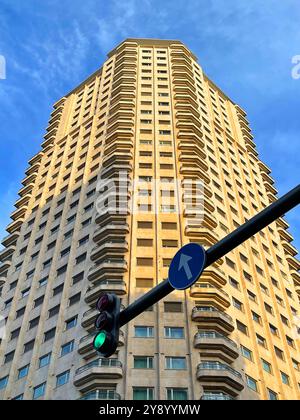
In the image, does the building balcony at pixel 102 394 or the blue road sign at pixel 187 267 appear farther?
the building balcony at pixel 102 394

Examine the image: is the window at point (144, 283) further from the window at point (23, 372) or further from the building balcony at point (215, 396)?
the window at point (23, 372)

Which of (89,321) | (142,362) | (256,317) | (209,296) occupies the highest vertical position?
(256,317)

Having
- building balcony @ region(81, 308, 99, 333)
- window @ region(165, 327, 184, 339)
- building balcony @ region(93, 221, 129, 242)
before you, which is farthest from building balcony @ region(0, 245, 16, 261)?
window @ region(165, 327, 184, 339)

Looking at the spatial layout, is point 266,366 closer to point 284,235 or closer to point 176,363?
point 176,363

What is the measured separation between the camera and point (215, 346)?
30.1m

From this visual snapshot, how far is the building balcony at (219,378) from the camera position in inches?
1115

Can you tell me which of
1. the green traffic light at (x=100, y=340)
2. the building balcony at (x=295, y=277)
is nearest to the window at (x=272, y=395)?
the building balcony at (x=295, y=277)

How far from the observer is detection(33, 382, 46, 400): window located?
31.0m

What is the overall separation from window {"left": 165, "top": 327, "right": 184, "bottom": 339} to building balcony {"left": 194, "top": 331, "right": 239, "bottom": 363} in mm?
1043

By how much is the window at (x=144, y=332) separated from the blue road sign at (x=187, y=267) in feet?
83.6

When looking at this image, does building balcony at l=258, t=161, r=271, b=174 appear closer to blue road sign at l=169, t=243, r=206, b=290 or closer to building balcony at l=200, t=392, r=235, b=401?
building balcony at l=200, t=392, r=235, b=401

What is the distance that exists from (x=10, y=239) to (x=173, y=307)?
21.0 metres

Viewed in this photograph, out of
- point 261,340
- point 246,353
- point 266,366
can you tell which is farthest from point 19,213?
point 266,366
